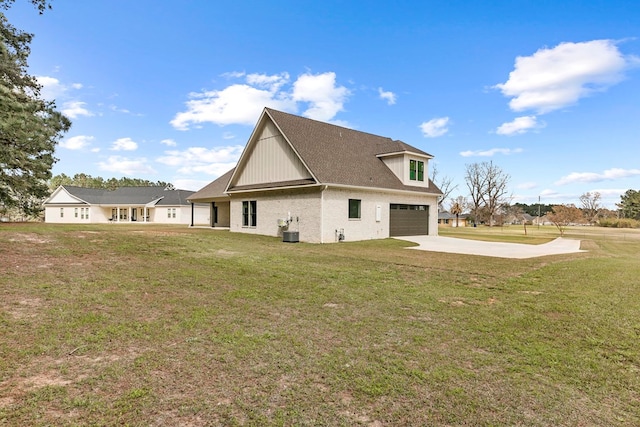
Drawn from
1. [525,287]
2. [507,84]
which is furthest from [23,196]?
[507,84]

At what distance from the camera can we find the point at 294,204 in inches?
803

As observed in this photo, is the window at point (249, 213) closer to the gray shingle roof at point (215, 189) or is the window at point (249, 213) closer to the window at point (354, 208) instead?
the gray shingle roof at point (215, 189)

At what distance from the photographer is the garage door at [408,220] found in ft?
76.0

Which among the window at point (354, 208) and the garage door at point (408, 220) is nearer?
the window at point (354, 208)

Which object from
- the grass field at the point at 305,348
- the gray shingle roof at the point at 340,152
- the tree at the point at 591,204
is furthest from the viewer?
the tree at the point at 591,204

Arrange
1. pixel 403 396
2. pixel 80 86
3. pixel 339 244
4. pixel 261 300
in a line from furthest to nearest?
pixel 339 244, pixel 80 86, pixel 261 300, pixel 403 396

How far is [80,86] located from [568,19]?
74.7ft

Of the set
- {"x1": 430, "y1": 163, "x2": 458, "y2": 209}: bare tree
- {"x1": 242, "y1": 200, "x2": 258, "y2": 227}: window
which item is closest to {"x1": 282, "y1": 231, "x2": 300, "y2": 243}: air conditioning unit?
{"x1": 242, "y1": 200, "x2": 258, "y2": 227}: window

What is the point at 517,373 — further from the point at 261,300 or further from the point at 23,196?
the point at 23,196

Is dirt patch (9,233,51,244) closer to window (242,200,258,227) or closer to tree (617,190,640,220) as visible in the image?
window (242,200,258,227)

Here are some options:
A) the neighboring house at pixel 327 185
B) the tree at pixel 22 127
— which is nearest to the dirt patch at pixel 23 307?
the tree at pixel 22 127

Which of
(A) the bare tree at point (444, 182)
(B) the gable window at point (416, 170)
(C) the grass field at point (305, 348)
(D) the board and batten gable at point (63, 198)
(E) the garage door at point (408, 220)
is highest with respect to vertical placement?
(A) the bare tree at point (444, 182)

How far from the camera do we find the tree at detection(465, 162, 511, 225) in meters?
68.2

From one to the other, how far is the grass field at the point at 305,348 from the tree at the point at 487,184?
65.7 m
